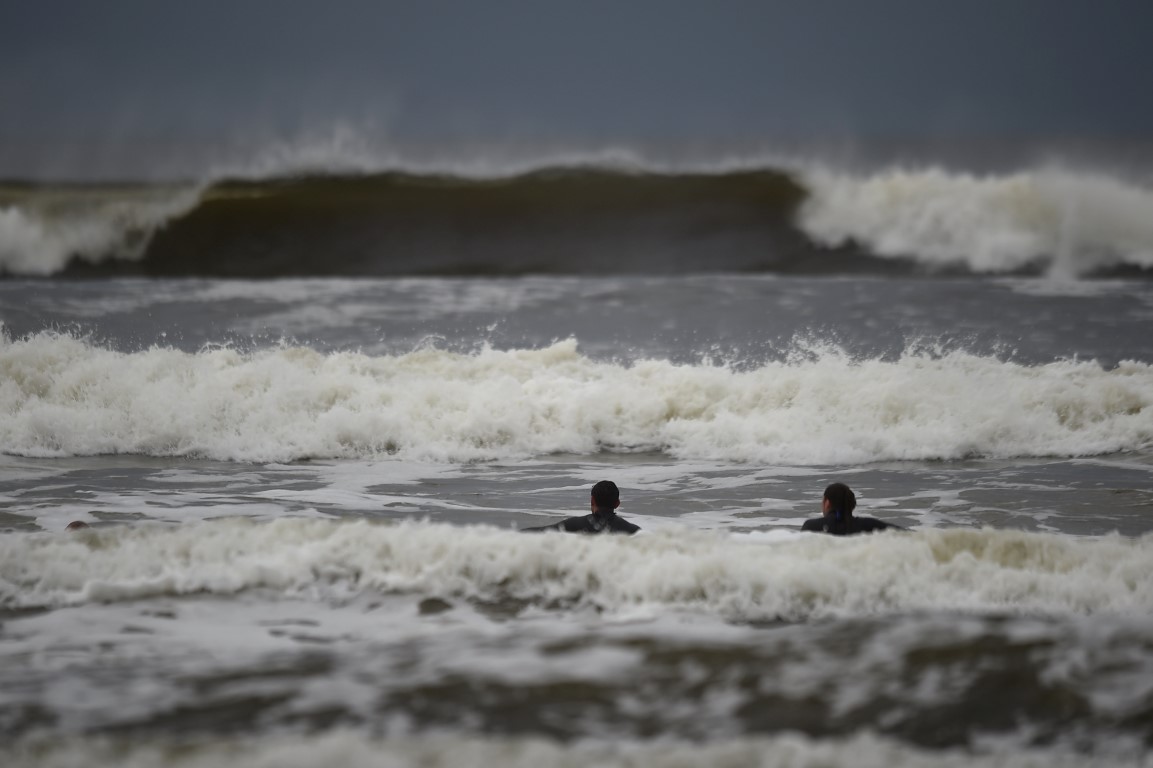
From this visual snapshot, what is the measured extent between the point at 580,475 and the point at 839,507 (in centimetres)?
334

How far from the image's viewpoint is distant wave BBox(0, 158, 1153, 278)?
2098 cm

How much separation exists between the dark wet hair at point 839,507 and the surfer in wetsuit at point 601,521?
104 centimetres

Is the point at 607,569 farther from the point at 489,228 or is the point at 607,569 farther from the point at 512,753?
the point at 489,228

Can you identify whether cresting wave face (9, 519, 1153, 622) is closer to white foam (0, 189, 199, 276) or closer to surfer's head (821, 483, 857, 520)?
surfer's head (821, 483, 857, 520)

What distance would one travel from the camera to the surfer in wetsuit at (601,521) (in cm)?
621

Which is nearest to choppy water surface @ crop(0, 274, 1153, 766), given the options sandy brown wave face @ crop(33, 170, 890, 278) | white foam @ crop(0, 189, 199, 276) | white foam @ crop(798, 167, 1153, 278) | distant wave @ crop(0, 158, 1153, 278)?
white foam @ crop(798, 167, 1153, 278)

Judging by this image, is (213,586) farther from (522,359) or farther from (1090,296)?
(1090,296)

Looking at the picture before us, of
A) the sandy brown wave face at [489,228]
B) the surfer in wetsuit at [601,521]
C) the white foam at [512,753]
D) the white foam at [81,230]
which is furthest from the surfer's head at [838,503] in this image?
the white foam at [81,230]

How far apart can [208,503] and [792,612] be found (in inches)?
170

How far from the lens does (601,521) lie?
6.25 meters

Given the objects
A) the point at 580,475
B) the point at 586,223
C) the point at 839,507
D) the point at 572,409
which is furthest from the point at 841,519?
the point at 586,223

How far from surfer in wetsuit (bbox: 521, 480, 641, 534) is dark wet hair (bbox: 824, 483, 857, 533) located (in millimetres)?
1041

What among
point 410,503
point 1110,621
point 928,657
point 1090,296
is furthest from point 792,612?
point 1090,296

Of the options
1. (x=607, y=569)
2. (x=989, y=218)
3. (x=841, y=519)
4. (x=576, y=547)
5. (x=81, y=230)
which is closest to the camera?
(x=607, y=569)
